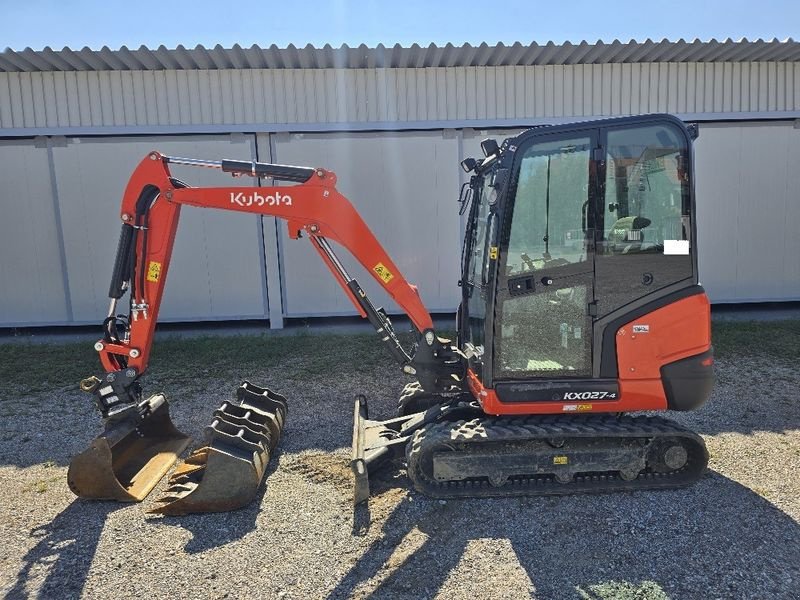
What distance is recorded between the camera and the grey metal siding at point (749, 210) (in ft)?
32.0

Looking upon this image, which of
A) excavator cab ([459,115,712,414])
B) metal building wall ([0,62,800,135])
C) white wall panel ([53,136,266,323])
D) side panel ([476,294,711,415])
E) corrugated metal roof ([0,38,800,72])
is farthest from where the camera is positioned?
white wall panel ([53,136,266,323])

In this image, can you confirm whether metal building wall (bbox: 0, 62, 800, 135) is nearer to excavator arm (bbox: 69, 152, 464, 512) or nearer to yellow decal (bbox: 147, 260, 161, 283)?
excavator arm (bbox: 69, 152, 464, 512)

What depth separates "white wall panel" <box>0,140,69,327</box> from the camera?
945 cm

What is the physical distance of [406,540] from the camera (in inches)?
143

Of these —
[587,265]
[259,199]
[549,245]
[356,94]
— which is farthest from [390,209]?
[587,265]

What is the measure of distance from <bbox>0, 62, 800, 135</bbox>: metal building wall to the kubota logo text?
17.3ft

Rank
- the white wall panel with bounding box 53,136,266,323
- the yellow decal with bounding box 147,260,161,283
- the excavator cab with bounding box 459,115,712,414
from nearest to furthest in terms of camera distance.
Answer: the excavator cab with bounding box 459,115,712,414 < the yellow decal with bounding box 147,260,161,283 < the white wall panel with bounding box 53,136,266,323

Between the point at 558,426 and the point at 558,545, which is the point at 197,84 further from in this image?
the point at 558,545

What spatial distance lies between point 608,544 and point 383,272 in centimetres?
251

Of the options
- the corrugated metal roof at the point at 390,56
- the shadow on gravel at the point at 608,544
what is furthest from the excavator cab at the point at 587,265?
the corrugated metal roof at the point at 390,56

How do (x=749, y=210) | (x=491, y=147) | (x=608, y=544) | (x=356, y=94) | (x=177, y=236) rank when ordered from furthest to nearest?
(x=749, y=210)
(x=177, y=236)
(x=356, y=94)
(x=491, y=147)
(x=608, y=544)

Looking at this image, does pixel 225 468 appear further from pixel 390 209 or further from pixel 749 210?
pixel 749 210

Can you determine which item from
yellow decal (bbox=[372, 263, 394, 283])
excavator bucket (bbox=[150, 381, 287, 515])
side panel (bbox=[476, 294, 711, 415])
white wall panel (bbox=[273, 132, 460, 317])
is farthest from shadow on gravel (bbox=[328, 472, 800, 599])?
white wall panel (bbox=[273, 132, 460, 317])

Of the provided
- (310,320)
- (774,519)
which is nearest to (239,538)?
(774,519)
